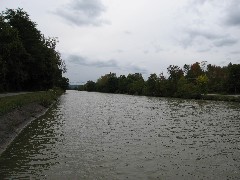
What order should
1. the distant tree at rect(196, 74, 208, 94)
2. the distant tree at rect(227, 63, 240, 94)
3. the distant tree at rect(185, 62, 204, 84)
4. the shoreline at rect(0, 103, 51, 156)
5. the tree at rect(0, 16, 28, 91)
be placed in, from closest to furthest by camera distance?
1. the shoreline at rect(0, 103, 51, 156)
2. the tree at rect(0, 16, 28, 91)
3. the distant tree at rect(196, 74, 208, 94)
4. the distant tree at rect(227, 63, 240, 94)
5. the distant tree at rect(185, 62, 204, 84)

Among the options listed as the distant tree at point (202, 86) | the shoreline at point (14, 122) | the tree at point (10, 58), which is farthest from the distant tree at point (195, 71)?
the shoreline at point (14, 122)

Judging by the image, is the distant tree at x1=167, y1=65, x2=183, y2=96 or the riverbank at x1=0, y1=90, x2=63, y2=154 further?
the distant tree at x1=167, y1=65, x2=183, y2=96

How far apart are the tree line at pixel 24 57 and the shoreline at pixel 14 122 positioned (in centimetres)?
1757

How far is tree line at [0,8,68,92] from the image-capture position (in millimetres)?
55181

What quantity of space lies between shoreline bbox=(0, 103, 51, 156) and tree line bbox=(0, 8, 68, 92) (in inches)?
692

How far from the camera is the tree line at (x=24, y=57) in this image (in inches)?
2172

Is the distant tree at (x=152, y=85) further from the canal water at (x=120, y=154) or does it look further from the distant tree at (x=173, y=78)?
the canal water at (x=120, y=154)

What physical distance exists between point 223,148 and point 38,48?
2905 inches

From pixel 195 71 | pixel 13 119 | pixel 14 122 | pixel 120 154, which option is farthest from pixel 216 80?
pixel 120 154

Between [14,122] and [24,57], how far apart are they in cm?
5195

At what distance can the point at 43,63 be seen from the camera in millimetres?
93312

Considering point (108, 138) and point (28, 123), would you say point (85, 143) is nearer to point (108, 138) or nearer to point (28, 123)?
point (108, 138)

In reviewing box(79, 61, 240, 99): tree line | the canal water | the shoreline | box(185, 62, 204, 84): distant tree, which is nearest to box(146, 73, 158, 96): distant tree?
box(79, 61, 240, 99): tree line

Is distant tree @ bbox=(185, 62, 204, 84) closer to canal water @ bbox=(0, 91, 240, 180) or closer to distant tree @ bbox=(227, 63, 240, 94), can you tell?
distant tree @ bbox=(227, 63, 240, 94)
